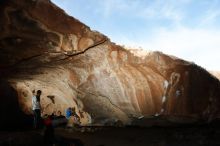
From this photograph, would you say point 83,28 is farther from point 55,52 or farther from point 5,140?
point 5,140

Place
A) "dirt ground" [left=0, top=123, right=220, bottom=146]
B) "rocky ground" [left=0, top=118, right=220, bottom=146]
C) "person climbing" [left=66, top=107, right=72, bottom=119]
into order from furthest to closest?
"person climbing" [left=66, top=107, right=72, bottom=119]
"rocky ground" [left=0, top=118, right=220, bottom=146]
"dirt ground" [left=0, top=123, right=220, bottom=146]

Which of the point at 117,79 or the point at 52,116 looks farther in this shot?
the point at 52,116

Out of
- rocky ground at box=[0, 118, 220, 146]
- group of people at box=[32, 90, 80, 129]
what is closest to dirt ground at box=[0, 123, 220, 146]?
rocky ground at box=[0, 118, 220, 146]

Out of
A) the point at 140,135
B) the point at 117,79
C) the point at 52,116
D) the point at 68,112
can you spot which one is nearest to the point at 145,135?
the point at 140,135

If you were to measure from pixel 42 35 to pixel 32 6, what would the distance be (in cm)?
81

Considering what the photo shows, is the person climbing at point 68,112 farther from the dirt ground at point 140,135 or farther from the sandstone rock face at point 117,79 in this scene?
the dirt ground at point 140,135

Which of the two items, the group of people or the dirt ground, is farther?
the group of people

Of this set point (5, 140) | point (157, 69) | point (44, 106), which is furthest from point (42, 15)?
point (44, 106)

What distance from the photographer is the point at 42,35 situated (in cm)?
727

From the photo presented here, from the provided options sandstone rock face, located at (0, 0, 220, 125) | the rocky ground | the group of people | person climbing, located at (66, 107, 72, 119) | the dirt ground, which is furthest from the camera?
person climbing, located at (66, 107, 72, 119)

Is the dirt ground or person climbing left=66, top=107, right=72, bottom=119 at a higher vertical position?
person climbing left=66, top=107, right=72, bottom=119

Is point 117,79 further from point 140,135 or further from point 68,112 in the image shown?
point 68,112

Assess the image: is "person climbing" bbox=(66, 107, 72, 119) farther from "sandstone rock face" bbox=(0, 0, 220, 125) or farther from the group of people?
"sandstone rock face" bbox=(0, 0, 220, 125)

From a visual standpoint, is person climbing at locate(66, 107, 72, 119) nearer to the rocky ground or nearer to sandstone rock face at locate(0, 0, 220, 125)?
sandstone rock face at locate(0, 0, 220, 125)
